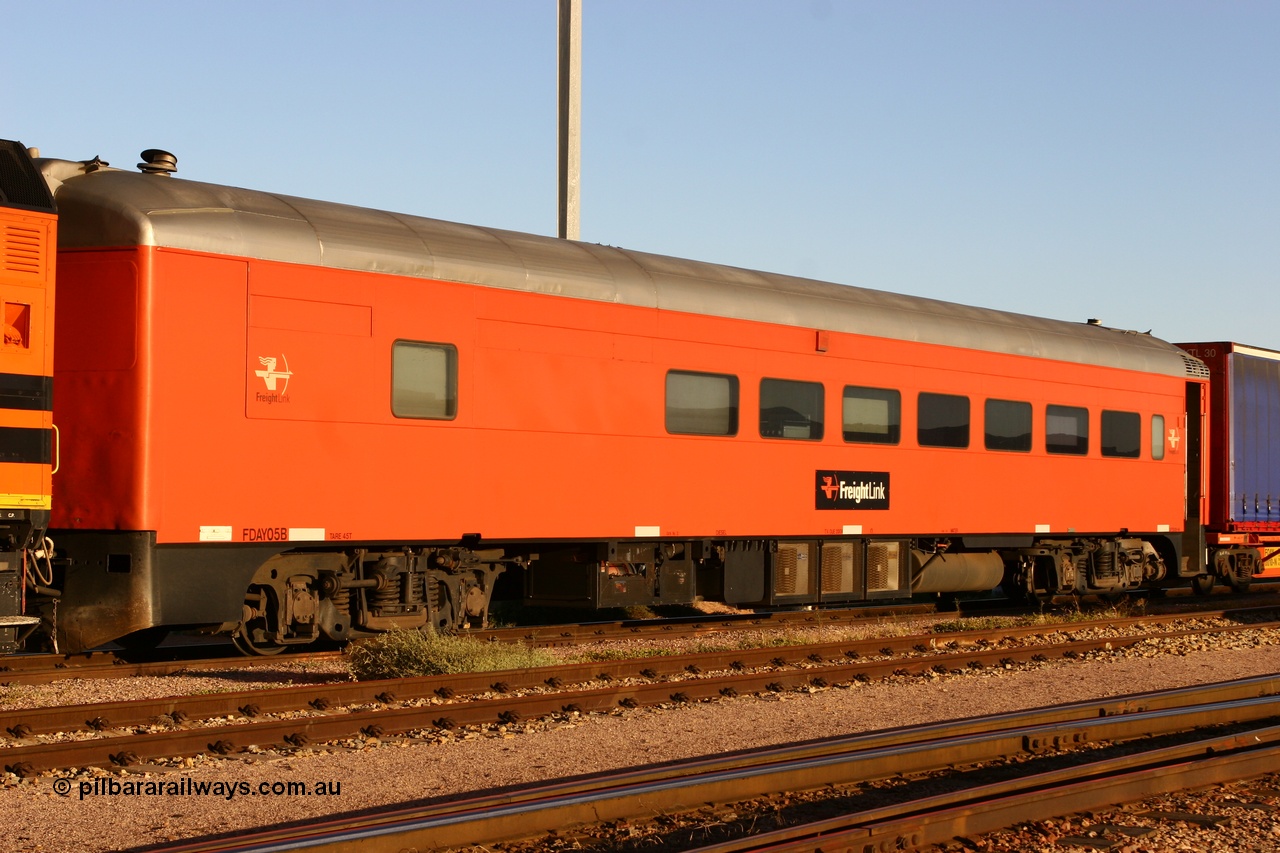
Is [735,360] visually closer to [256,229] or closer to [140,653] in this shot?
[256,229]

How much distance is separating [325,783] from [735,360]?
7.42m

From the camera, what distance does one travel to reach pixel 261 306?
32.6ft

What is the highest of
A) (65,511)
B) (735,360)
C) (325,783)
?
(735,360)

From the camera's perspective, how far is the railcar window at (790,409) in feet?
44.0

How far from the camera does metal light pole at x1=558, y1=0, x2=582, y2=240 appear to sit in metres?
19.7

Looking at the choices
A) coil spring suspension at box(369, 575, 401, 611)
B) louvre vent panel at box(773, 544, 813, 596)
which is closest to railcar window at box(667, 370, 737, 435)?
louvre vent panel at box(773, 544, 813, 596)

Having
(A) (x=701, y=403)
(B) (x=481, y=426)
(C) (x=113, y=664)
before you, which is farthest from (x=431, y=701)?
(A) (x=701, y=403)

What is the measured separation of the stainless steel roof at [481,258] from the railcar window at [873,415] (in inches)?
26.8

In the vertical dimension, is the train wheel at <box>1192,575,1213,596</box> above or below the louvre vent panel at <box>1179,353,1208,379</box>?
below

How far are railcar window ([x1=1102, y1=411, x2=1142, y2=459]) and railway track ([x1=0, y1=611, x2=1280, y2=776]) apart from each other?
5.19 metres

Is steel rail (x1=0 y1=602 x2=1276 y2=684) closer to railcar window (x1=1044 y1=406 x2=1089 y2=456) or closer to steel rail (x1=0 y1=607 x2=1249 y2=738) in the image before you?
steel rail (x1=0 y1=607 x2=1249 y2=738)

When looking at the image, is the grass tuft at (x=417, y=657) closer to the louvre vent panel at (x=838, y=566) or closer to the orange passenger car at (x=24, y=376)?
the orange passenger car at (x=24, y=376)

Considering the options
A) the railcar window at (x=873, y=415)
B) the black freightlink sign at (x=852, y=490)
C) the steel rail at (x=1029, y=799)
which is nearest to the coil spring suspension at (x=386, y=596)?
the black freightlink sign at (x=852, y=490)

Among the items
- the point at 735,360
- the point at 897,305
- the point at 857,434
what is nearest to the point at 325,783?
the point at 735,360
